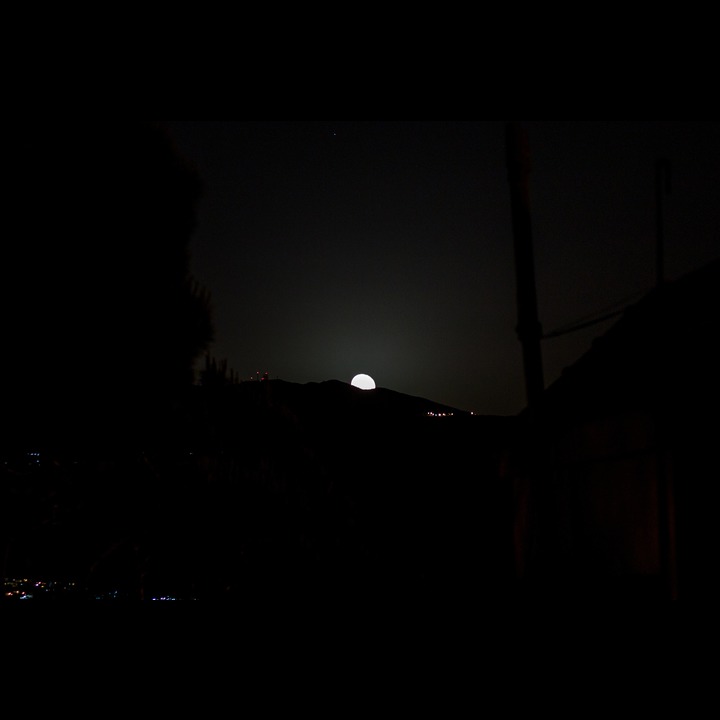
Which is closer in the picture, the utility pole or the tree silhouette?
the tree silhouette

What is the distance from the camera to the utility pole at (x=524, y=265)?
4.52m

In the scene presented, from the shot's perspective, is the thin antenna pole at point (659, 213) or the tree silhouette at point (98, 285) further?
the thin antenna pole at point (659, 213)

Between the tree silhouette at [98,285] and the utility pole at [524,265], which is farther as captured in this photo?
the utility pole at [524,265]

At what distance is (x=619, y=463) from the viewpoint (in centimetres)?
559

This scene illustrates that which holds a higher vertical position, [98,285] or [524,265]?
[524,265]

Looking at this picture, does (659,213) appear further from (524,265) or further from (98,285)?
(98,285)

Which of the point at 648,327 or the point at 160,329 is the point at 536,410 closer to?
the point at 648,327

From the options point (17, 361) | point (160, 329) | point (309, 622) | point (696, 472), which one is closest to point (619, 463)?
point (696, 472)

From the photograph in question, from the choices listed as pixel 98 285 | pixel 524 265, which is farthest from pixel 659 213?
pixel 98 285

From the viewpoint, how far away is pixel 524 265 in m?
4.63

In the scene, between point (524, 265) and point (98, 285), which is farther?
point (524, 265)

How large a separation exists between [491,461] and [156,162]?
8630 millimetres

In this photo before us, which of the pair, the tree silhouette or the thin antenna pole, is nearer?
the tree silhouette

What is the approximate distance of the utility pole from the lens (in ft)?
14.8
